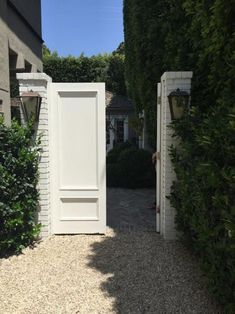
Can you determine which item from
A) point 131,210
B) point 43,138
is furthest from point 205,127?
point 131,210

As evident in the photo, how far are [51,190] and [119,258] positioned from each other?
1.45 m

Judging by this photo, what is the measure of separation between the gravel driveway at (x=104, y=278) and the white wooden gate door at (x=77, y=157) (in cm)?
33

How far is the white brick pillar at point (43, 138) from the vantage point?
14.1ft

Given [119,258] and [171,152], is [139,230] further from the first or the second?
[171,152]

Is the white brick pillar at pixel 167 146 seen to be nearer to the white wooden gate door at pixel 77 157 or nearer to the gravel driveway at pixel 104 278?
the gravel driveway at pixel 104 278

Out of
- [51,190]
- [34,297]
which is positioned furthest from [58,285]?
[51,190]

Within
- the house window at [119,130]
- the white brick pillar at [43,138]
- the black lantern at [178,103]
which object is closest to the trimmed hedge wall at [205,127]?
the black lantern at [178,103]

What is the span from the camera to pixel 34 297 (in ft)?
10.0

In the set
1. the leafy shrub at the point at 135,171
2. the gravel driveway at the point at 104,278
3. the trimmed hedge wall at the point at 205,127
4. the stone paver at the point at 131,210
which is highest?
the trimmed hedge wall at the point at 205,127

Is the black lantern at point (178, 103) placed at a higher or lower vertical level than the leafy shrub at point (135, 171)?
higher

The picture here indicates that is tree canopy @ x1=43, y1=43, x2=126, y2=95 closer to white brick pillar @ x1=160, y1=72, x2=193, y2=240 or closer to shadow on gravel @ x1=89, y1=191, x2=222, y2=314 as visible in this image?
white brick pillar @ x1=160, y1=72, x2=193, y2=240

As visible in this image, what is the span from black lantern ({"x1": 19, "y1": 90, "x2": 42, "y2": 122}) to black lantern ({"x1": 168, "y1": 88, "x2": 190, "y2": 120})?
1746 millimetres

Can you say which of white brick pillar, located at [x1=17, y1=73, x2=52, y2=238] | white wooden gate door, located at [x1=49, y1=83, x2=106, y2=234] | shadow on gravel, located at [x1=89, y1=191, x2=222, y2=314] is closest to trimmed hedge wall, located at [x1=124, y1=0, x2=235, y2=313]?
shadow on gravel, located at [x1=89, y1=191, x2=222, y2=314]

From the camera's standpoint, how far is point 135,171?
8.45 m
